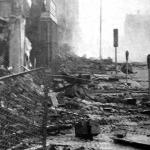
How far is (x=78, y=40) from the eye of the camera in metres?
57.9

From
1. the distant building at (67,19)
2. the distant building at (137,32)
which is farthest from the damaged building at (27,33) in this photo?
the distant building at (137,32)

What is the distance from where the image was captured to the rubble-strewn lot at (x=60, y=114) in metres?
5.62

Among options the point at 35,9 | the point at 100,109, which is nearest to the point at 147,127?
the point at 100,109

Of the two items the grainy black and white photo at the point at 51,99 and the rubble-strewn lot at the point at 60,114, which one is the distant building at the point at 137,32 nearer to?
the grainy black and white photo at the point at 51,99

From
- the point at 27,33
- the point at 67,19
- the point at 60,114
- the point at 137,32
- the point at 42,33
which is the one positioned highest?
the point at 137,32

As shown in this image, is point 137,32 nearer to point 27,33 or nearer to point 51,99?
point 27,33

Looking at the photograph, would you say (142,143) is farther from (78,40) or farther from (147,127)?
(78,40)

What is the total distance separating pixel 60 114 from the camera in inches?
357

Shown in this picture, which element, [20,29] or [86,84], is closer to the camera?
[86,84]

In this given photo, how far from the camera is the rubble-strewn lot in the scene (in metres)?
5.62

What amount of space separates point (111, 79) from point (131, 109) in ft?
32.2

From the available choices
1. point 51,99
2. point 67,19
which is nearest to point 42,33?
point 51,99

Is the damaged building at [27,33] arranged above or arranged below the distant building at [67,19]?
below

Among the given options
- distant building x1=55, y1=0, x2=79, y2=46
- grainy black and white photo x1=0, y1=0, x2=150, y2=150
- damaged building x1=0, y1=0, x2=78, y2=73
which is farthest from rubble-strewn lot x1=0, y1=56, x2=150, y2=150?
distant building x1=55, y1=0, x2=79, y2=46
